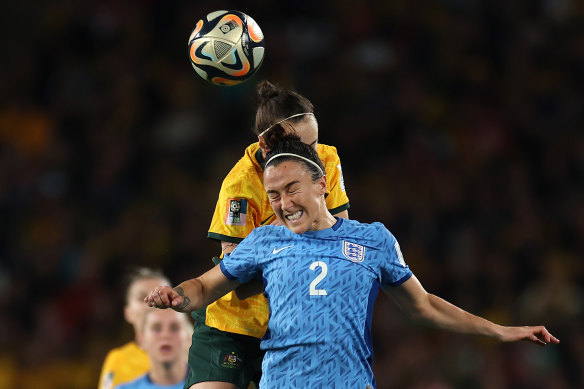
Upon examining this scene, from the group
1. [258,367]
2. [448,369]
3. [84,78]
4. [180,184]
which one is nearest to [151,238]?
[180,184]

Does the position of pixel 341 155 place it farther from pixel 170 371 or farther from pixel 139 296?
pixel 170 371

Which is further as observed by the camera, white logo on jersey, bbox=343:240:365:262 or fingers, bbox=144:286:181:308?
white logo on jersey, bbox=343:240:365:262

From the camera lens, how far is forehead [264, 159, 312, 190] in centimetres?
341

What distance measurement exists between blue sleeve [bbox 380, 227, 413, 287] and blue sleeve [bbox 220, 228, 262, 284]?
1.58ft

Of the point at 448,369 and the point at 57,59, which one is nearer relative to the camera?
the point at 448,369

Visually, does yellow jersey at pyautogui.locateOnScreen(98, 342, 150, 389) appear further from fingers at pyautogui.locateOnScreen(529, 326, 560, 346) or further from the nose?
fingers at pyautogui.locateOnScreen(529, 326, 560, 346)

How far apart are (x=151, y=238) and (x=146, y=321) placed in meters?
2.76

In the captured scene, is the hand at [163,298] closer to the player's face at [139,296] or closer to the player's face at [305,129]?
the player's face at [305,129]

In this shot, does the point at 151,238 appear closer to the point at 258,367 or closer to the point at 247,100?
the point at 247,100

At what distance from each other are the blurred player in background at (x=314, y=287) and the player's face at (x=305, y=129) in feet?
0.55

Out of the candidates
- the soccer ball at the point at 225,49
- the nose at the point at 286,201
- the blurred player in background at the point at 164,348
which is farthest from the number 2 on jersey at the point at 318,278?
the blurred player in background at the point at 164,348

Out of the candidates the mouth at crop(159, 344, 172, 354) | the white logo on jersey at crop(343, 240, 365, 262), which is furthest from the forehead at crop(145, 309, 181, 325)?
the white logo on jersey at crop(343, 240, 365, 262)

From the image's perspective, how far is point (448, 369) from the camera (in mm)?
6898

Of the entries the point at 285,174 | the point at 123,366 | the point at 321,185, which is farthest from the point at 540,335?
the point at 123,366
